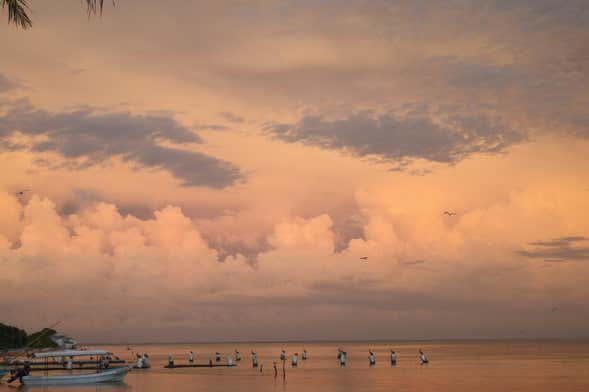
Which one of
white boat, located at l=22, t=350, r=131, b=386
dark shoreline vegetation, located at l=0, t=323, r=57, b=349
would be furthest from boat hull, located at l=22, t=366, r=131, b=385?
dark shoreline vegetation, located at l=0, t=323, r=57, b=349

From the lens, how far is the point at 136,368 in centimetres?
9081

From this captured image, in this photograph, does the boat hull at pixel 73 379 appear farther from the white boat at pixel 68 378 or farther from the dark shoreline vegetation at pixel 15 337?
the dark shoreline vegetation at pixel 15 337

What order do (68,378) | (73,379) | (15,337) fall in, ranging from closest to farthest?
(68,378)
(73,379)
(15,337)

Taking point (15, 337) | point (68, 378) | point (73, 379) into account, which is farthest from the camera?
point (15, 337)

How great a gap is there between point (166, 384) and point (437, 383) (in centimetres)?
2767

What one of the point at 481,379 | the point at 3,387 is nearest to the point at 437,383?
the point at 481,379

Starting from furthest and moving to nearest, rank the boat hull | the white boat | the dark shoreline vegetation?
A: the dark shoreline vegetation < the boat hull < the white boat

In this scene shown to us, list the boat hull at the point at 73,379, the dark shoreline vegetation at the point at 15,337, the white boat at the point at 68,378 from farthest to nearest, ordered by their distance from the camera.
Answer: the dark shoreline vegetation at the point at 15,337
the boat hull at the point at 73,379
the white boat at the point at 68,378

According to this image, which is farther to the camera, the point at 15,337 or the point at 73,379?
the point at 15,337

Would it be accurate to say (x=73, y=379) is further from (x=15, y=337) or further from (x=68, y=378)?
(x=15, y=337)

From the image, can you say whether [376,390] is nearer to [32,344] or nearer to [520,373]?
[520,373]

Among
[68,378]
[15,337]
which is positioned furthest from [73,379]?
[15,337]

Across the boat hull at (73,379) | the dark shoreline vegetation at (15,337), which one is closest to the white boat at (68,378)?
the boat hull at (73,379)

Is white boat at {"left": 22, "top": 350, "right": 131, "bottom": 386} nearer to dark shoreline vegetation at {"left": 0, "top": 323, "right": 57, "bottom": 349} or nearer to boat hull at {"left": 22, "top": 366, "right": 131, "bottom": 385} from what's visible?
boat hull at {"left": 22, "top": 366, "right": 131, "bottom": 385}
